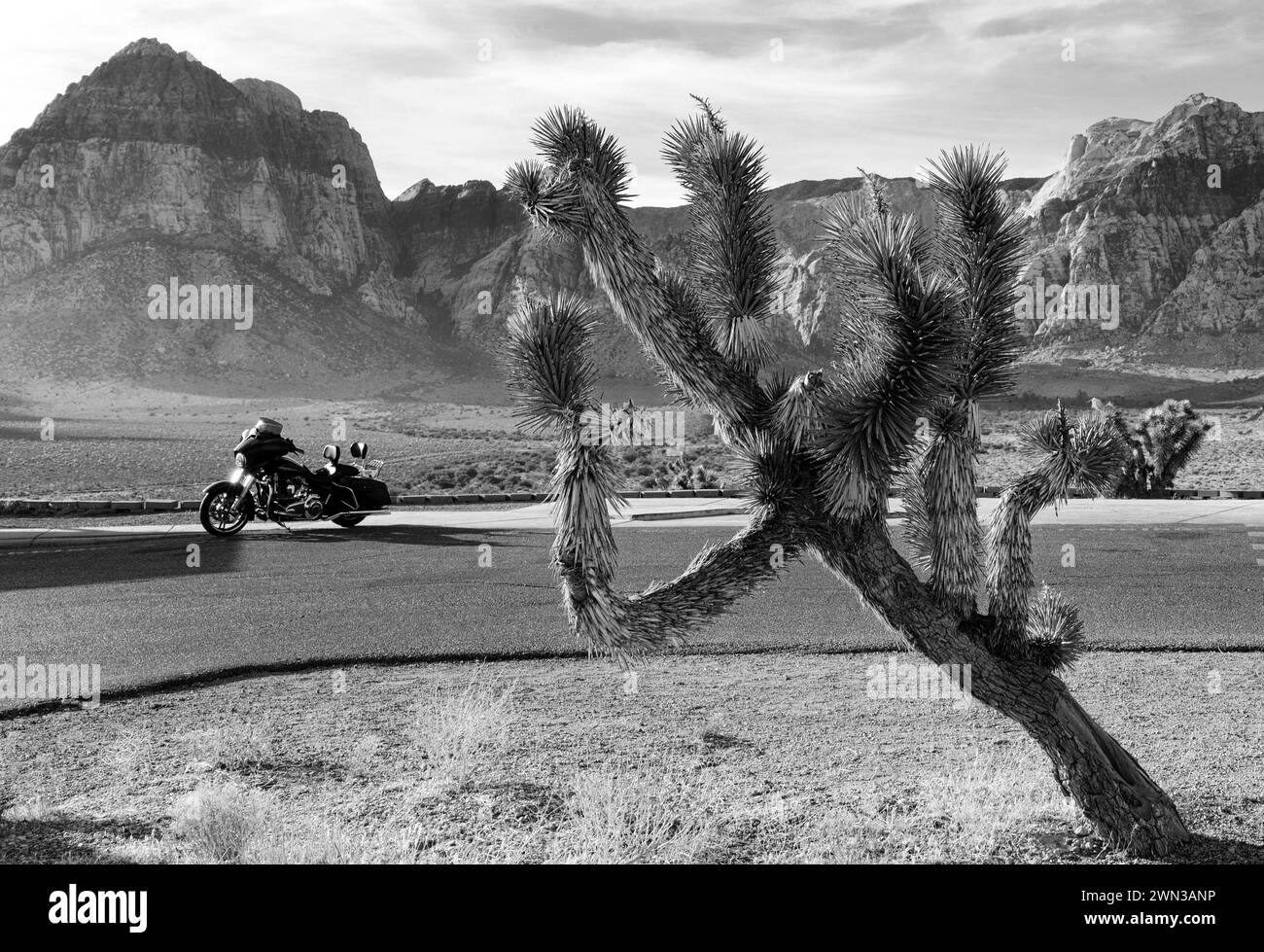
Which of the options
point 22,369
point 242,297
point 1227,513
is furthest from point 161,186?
point 1227,513

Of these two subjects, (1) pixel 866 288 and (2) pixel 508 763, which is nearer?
(1) pixel 866 288

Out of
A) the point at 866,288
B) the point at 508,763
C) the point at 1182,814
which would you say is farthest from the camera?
the point at 508,763

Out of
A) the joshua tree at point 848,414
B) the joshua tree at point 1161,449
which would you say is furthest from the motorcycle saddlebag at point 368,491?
the joshua tree at point 1161,449

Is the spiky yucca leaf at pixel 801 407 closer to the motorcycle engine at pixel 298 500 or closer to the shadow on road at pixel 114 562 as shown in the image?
the shadow on road at pixel 114 562

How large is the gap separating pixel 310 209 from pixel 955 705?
539 ft

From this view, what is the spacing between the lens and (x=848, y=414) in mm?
4734

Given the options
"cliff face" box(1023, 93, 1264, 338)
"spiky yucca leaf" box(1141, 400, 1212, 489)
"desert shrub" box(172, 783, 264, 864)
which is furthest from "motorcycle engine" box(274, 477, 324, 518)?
"cliff face" box(1023, 93, 1264, 338)

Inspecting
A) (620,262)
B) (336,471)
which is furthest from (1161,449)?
(620,262)

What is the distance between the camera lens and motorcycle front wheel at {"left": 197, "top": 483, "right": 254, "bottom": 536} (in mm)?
16531

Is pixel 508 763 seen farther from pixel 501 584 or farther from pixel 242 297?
pixel 242 297

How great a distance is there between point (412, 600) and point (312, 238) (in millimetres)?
153499

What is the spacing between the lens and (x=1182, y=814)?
584 centimetres

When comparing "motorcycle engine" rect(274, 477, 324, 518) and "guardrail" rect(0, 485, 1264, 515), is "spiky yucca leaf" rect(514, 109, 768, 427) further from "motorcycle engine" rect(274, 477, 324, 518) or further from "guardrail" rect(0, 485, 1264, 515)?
"guardrail" rect(0, 485, 1264, 515)

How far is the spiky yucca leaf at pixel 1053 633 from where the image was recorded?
226 inches
